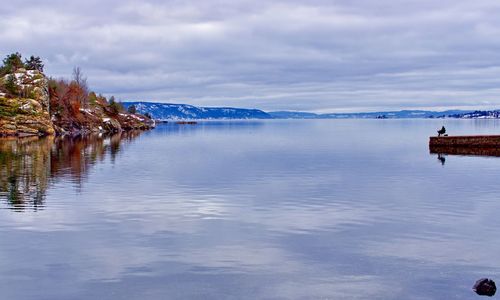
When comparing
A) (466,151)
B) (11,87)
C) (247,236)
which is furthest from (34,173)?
(11,87)

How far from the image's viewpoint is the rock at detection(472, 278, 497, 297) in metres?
20.2

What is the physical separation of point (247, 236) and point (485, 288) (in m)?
12.6

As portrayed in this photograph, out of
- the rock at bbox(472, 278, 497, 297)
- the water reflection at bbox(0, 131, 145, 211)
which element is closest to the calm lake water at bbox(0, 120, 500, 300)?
the water reflection at bbox(0, 131, 145, 211)

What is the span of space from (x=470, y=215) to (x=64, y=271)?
973 inches

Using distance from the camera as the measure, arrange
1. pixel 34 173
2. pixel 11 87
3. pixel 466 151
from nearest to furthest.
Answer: pixel 34 173 → pixel 466 151 → pixel 11 87

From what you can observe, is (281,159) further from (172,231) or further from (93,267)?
(93,267)

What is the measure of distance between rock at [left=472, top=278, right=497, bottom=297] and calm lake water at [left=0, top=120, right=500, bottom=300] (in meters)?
0.49

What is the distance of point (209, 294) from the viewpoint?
20.4m

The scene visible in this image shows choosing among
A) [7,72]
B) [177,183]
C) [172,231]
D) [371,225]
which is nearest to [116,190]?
[177,183]

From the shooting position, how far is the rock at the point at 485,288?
20.2 metres

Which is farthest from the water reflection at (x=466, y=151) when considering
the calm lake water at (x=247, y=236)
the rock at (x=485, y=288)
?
the rock at (x=485, y=288)

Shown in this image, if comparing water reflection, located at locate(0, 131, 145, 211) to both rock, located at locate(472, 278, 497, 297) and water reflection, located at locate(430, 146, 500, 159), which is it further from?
water reflection, located at locate(430, 146, 500, 159)

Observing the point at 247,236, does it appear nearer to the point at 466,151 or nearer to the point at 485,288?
the point at 485,288

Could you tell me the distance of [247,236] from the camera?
29594 millimetres
